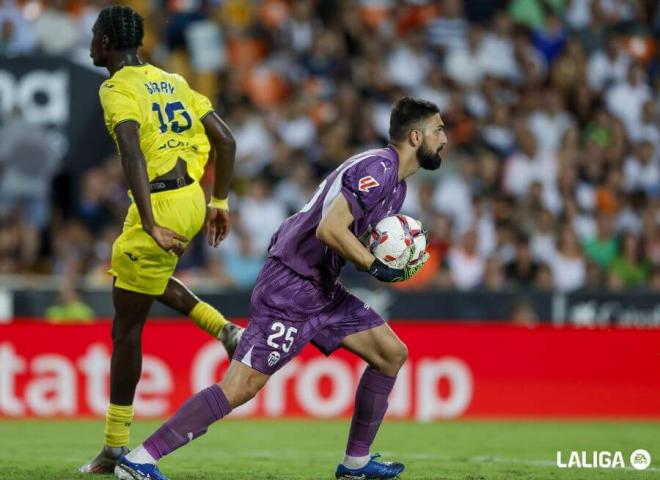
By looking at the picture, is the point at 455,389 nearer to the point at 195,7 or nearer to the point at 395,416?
the point at 395,416

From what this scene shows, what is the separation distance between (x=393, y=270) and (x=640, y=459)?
292 centimetres

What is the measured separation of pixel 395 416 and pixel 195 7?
703 centimetres

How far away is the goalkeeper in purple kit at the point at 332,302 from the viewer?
22.6 feet

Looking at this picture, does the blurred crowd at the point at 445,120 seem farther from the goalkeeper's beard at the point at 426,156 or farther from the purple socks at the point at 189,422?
the purple socks at the point at 189,422

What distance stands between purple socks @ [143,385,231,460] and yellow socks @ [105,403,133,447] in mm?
932

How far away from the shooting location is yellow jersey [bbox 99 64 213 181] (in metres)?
7.42

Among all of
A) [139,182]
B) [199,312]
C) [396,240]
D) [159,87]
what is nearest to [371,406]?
[396,240]

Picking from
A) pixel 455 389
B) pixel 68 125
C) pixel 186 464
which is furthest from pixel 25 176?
pixel 186 464

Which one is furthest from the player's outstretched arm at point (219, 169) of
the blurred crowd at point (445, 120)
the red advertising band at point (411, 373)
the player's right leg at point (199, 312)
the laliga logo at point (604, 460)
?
the blurred crowd at point (445, 120)

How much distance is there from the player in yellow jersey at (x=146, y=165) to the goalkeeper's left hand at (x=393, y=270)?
45.2 inches

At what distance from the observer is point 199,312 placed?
8.13 metres

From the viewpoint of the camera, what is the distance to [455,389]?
12.5 m

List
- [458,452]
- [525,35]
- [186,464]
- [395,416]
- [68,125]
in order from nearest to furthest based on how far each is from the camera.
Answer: [186,464] → [458,452] → [395,416] → [68,125] → [525,35]

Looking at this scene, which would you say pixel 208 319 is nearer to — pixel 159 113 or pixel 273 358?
pixel 273 358
